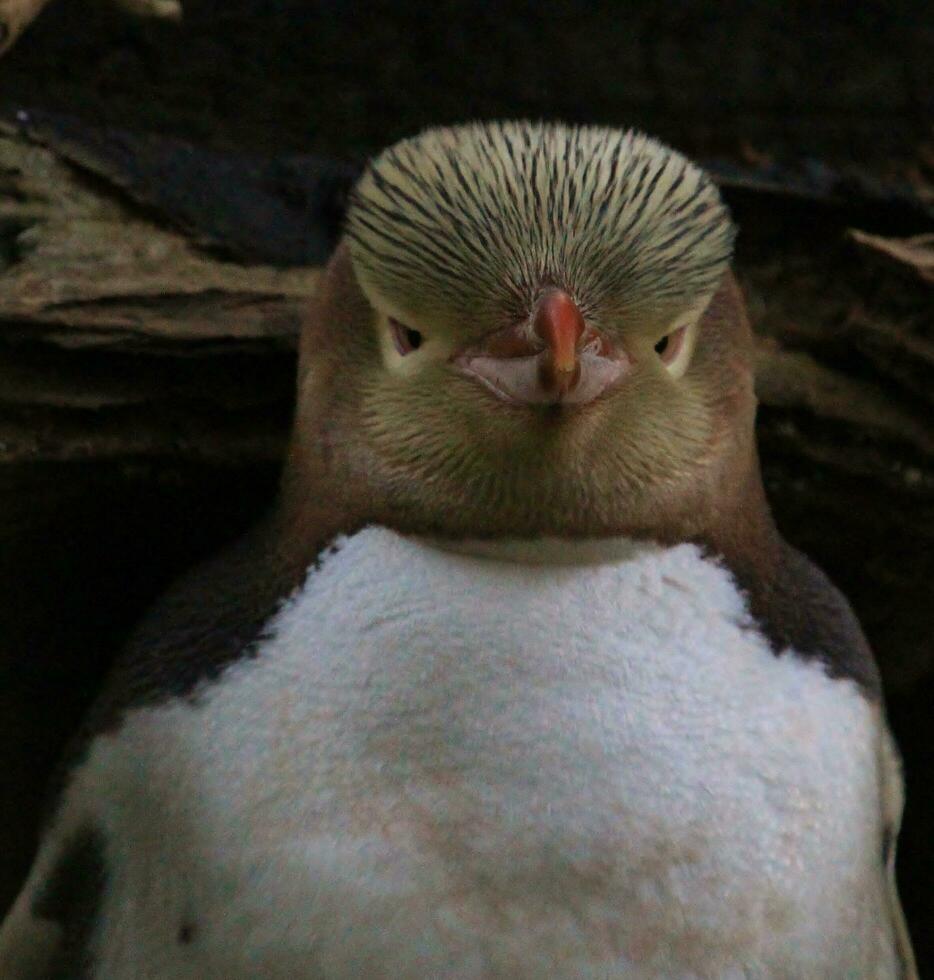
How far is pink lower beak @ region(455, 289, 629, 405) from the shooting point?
174 centimetres

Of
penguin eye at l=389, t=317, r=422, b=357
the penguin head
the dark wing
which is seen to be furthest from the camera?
the dark wing

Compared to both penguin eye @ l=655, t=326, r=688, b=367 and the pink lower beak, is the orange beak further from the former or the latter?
penguin eye @ l=655, t=326, r=688, b=367

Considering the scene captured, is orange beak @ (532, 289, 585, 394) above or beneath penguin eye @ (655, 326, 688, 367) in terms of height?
above

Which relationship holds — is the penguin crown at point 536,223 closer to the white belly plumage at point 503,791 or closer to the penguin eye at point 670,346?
the penguin eye at point 670,346

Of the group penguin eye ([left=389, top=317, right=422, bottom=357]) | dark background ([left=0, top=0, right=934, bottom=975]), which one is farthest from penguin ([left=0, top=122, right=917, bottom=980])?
dark background ([left=0, top=0, right=934, bottom=975])

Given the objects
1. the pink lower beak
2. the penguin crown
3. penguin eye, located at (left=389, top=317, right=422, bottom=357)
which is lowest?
penguin eye, located at (left=389, top=317, right=422, bottom=357)

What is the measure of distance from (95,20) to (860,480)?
1565 millimetres

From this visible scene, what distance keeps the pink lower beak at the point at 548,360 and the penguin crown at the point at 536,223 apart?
0.15 feet

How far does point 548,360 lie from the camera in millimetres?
1741

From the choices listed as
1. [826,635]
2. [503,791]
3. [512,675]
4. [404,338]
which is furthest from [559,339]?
[826,635]

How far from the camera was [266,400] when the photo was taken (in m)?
2.58

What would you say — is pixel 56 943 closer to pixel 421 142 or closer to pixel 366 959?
pixel 366 959

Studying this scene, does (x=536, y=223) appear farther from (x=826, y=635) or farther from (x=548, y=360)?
(x=826, y=635)

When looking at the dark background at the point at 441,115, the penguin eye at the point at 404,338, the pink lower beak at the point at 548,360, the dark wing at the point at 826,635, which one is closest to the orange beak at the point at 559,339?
the pink lower beak at the point at 548,360
